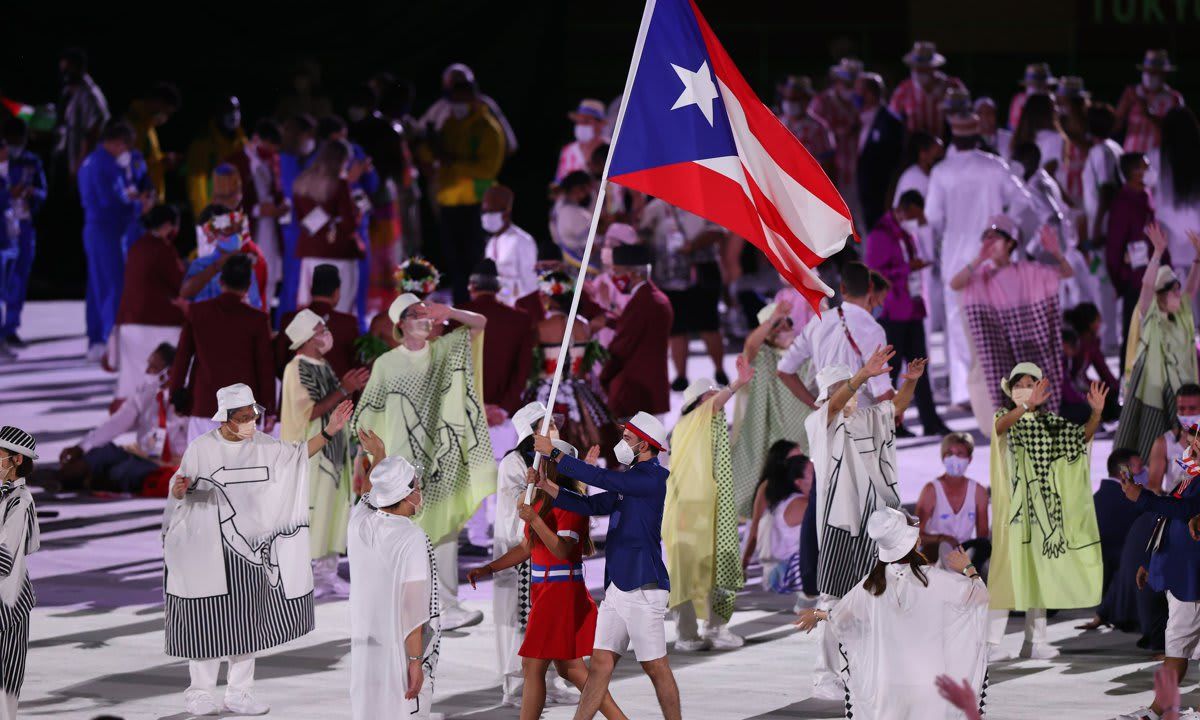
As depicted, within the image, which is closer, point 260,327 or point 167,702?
point 167,702

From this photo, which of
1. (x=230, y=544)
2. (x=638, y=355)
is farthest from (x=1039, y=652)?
(x=230, y=544)

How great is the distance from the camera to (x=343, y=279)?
18.8m

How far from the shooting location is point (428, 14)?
81.0 feet

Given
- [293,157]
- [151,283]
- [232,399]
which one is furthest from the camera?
[293,157]

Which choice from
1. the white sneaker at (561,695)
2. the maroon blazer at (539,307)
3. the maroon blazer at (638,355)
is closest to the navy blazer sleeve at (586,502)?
the white sneaker at (561,695)

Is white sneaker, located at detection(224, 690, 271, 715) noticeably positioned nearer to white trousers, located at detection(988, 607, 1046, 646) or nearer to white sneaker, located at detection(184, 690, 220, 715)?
white sneaker, located at detection(184, 690, 220, 715)

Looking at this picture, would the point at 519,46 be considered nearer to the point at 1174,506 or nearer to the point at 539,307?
the point at 539,307

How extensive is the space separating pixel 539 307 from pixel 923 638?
6.87 metres

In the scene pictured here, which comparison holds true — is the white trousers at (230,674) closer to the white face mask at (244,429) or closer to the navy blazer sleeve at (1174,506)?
the white face mask at (244,429)

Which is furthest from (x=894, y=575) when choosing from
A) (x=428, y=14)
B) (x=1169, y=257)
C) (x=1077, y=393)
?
(x=428, y=14)

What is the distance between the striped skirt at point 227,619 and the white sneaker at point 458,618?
204cm

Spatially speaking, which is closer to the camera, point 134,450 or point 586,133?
point 134,450

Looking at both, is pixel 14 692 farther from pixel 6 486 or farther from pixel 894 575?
pixel 894 575

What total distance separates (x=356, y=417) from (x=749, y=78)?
1448 cm
